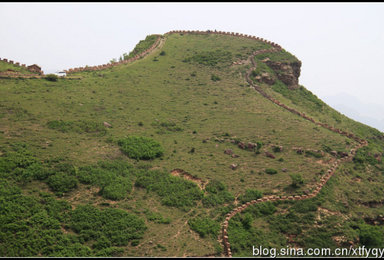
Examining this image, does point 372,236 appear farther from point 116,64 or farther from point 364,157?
point 116,64

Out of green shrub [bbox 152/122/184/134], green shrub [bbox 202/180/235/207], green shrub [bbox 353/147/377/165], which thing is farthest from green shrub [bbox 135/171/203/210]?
green shrub [bbox 353/147/377/165]

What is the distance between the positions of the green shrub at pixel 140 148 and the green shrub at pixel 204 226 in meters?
11.4

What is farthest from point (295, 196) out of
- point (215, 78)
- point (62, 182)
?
point (215, 78)

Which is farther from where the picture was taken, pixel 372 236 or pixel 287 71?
pixel 287 71

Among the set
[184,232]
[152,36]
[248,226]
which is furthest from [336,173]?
[152,36]

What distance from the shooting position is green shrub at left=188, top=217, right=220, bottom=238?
1115 inches

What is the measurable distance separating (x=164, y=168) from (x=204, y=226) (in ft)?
32.2

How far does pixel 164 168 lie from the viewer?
121 feet

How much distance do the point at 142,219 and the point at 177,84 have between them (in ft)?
109

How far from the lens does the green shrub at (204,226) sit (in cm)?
2831

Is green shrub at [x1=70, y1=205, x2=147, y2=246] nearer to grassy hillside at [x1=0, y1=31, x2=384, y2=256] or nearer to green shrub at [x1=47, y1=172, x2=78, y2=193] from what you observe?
grassy hillside at [x1=0, y1=31, x2=384, y2=256]

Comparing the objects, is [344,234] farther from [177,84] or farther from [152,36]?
[152,36]

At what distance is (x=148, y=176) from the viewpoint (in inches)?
1373

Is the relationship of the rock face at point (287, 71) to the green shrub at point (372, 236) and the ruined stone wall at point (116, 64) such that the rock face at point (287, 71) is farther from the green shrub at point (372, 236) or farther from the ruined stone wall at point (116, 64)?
the green shrub at point (372, 236)
